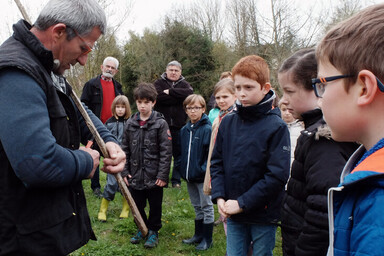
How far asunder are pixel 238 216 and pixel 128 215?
3095mm

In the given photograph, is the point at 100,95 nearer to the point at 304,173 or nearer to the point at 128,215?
the point at 128,215

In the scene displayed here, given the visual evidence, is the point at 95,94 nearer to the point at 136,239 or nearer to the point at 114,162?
the point at 136,239

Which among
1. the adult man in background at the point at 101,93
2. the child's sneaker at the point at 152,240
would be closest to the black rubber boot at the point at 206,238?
the child's sneaker at the point at 152,240

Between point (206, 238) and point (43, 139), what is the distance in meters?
3.18

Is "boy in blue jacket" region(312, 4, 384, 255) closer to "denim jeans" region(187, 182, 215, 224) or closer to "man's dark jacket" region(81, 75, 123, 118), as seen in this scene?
"denim jeans" region(187, 182, 215, 224)

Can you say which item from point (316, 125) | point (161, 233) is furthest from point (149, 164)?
point (316, 125)

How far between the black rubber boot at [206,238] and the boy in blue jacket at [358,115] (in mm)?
3192

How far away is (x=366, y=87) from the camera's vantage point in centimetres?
94

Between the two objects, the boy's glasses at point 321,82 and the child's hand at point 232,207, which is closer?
the boy's glasses at point 321,82

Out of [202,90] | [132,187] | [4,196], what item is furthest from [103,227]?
[202,90]

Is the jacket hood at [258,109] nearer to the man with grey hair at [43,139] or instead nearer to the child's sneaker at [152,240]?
the man with grey hair at [43,139]

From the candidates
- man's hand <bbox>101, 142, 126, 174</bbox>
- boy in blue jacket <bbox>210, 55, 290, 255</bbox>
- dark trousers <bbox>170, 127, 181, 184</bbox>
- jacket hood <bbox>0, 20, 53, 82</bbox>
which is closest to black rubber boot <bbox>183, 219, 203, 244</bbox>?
boy in blue jacket <bbox>210, 55, 290, 255</bbox>

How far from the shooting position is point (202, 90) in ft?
61.1

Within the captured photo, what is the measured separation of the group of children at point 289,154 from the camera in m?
0.95
